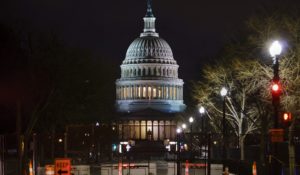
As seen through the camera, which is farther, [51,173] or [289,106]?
[289,106]

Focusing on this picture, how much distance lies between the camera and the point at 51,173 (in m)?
29.7

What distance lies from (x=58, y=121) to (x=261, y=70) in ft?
71.1

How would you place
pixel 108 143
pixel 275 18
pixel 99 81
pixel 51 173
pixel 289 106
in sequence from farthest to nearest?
pixel 99 81 → pixel 108 143 → pixel 275 18 → pixel 289 106 → pixel 51 173

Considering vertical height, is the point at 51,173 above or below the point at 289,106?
below

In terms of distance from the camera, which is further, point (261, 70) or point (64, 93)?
point (64, 93)

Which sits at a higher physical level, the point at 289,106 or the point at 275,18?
the point at 275,18

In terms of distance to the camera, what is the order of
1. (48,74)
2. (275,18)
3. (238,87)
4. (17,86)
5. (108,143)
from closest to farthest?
(275,18)
(17,86)
(48,74)
(238,87)
(108,143)

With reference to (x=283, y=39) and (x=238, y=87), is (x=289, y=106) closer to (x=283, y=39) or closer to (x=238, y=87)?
(x=283, y=39)

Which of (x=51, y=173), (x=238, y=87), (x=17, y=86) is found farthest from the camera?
(x=238, y=87)

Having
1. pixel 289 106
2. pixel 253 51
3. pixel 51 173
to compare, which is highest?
pixel 253 51

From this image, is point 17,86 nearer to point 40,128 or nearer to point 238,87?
point 40,128

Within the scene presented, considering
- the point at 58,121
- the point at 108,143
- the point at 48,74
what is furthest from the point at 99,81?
the point at 48,74

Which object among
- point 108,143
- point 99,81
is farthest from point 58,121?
point 99,81

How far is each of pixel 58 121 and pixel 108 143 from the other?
105ft
